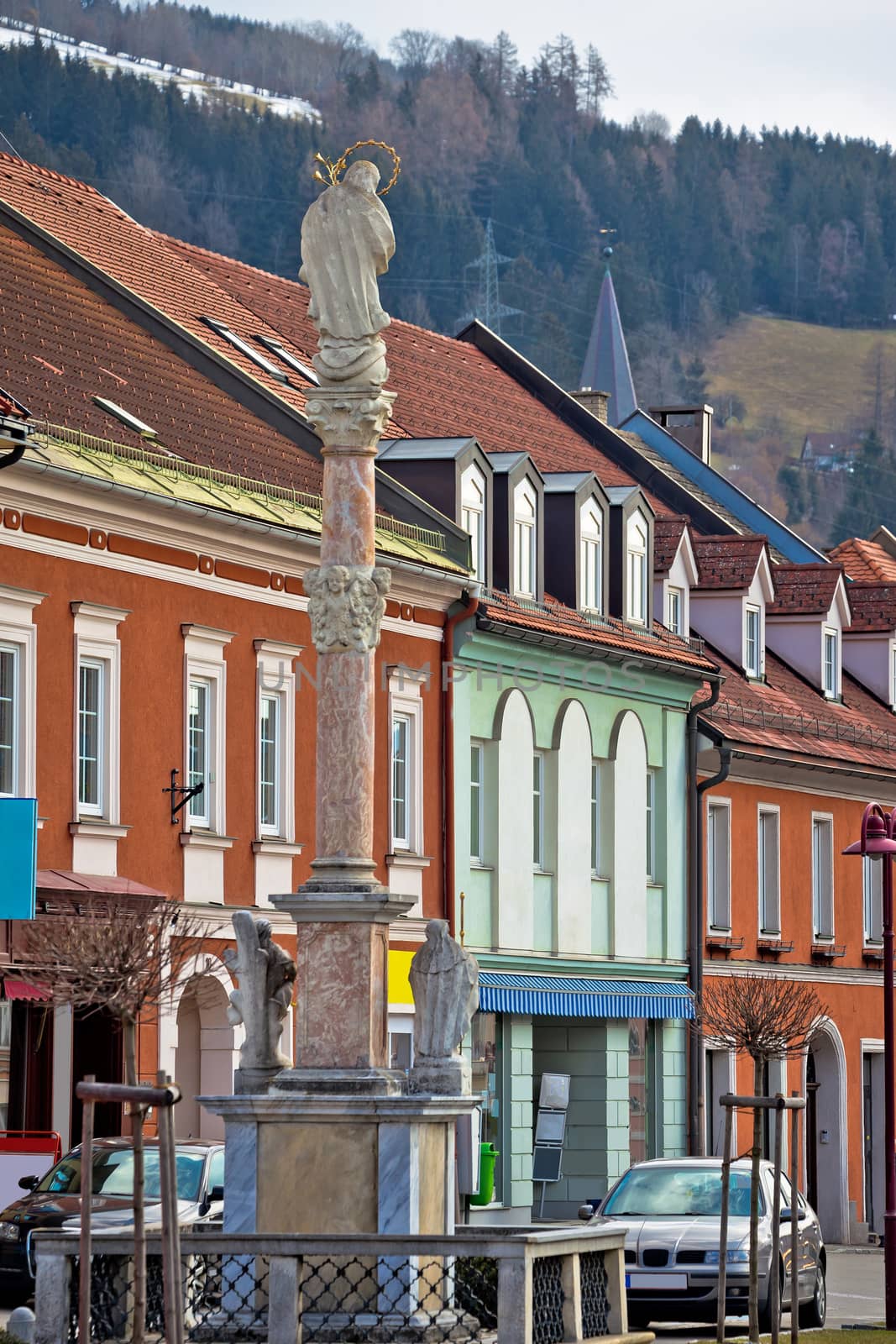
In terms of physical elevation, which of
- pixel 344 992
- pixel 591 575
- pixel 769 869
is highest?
pixel 591 575

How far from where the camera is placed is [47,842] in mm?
27625

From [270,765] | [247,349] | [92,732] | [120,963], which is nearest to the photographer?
[120,963]

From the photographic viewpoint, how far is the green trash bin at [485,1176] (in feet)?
114

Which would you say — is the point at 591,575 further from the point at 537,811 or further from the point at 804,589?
the point at 804,589

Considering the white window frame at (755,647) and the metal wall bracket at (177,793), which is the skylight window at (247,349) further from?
the white window frame at (755,647)

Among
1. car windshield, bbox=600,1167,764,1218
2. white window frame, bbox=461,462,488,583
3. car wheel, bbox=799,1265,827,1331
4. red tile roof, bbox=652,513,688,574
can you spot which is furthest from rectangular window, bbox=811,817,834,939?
car wheel, bbox=799,1265,827,1331

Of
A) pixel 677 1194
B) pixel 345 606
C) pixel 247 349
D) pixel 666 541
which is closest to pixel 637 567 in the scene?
pixel 666 541

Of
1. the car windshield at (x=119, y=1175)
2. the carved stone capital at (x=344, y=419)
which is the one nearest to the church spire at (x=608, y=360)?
the car windshield at (x=119, y=1175)

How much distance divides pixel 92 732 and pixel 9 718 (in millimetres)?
1412

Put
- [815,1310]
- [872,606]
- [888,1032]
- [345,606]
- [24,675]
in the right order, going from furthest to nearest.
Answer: [872,606] → [24,675] → [888,1032] → [815,1310] → [345,606]

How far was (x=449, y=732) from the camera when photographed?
116ft

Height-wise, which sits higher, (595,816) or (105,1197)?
(595,816)

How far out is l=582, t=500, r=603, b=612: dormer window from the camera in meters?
39.9

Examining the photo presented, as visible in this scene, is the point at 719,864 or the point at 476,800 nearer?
the point at 476,800
